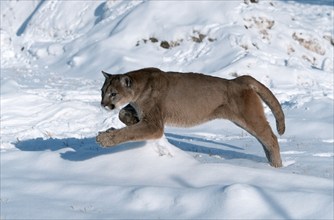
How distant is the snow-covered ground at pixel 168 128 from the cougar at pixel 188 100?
14.2 inches

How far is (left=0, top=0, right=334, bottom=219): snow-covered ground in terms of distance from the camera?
587 centimetres

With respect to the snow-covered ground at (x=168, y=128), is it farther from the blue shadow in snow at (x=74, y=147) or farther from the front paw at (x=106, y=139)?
the front paw at (x=106, y=139)

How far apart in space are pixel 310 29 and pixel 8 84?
9688mm

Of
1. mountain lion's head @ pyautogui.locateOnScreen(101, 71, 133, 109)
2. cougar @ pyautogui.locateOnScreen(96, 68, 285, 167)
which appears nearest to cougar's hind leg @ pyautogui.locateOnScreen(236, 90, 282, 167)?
cougar @ pyautogui.locateOnScreen(96, 68, 285, 167)

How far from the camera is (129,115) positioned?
758cm

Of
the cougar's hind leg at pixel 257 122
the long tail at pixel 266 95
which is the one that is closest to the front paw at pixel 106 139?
the cougar's hind leg at pixel 257 122

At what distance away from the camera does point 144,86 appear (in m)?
7.36

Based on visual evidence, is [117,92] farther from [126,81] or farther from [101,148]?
[101,148]

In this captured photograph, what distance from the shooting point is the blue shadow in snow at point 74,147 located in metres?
7.66

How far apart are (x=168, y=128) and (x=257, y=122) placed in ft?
14.2

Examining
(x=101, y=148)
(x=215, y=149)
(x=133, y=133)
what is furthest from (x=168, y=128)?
(x=133, y=133)

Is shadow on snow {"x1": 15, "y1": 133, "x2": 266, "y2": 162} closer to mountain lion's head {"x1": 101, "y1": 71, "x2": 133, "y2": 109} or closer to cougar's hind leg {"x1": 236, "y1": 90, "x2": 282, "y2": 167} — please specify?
cougar's hind leg {"x1": 236, "y1": 90, "x2": 282, "y2": 167}

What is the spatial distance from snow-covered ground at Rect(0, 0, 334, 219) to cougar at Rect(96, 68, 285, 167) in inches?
14.2

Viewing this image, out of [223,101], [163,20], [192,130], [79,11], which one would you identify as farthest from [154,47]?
[223,101]
